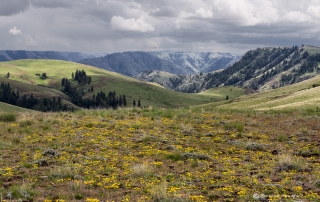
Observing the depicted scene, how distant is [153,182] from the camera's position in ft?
36.9

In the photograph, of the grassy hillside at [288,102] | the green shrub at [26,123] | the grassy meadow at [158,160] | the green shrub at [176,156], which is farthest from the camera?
the grassy hillside at [288,102]

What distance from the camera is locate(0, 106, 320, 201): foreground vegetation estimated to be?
10.1 meters

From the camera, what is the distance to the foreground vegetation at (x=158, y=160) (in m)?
10.1

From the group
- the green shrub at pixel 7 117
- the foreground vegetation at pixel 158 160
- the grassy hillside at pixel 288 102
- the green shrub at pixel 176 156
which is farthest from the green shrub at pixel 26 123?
the grassy hillside at pixel 288 102

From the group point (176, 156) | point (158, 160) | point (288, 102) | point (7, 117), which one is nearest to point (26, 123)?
point (7, 117)

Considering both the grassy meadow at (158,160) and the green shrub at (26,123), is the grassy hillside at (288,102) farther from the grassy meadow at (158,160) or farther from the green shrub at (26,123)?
the green shrub at (26,123)

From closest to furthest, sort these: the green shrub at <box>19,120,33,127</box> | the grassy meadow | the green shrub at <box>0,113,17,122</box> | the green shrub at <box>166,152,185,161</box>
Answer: the grassy meadow < the green shrub at <box>166,152,185,161</box> < the green shrub at <box>19,120,33,127</box> < the green shrub at <box>0,113,17,122</box>

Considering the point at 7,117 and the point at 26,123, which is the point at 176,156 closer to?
the point at 26,123

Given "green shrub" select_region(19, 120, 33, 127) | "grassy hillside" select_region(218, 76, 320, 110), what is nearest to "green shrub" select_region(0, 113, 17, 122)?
"green shrub" select_region(19, 120, 33, 127)

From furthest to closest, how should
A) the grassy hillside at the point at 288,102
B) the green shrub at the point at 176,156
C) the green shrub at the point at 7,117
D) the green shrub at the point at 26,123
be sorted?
the grassy hillside at the point at 288,102 → the green shrub at the point at 7,117 → the green shrub at the point at 26,123 → the green shrub at the point at 176,156

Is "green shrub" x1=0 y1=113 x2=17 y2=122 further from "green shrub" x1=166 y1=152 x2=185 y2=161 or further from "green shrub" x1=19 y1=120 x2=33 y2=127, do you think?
"green shrub" x1=166 y1=152 x2=185 y2=161

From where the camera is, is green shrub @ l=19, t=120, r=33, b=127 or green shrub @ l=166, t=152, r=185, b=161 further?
green shrub @ l=19, t=120, r=33, b=127

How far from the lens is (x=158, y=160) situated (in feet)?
47.9

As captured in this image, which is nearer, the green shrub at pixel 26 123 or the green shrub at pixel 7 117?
the green shrub at pixel 26 123
